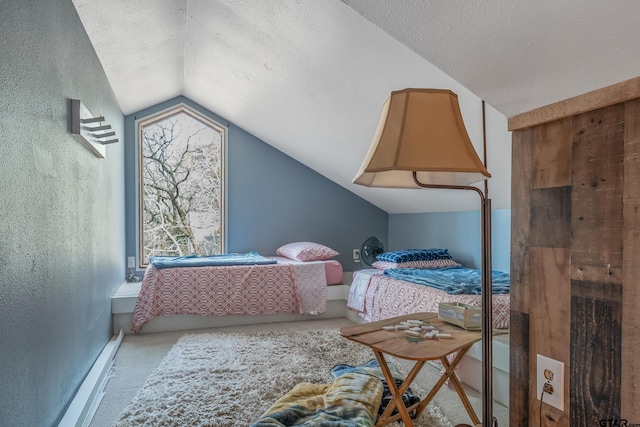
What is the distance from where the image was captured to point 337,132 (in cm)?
333

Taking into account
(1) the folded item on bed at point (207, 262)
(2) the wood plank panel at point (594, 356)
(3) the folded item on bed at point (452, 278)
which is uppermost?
(2) the wood plank panel at point (594, 356)

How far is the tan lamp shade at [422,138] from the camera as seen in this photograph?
0.94 m

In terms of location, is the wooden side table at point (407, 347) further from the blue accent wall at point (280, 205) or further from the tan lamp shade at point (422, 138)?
the blue accent wall at point (280, 205)

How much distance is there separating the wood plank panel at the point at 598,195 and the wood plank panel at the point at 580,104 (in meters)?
0.02

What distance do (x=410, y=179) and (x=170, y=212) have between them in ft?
12.0

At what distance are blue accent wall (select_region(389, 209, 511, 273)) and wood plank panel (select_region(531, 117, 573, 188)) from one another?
6.85 ft

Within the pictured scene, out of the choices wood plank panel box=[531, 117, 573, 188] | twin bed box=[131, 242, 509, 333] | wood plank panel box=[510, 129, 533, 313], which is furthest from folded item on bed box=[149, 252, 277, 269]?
wood plank panel box=[531, 117, 573, 188]

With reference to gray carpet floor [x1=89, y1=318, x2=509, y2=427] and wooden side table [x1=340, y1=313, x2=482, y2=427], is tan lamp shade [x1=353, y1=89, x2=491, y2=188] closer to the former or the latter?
wooden side table [x1=340, y1=313, x2=482, y2=427]

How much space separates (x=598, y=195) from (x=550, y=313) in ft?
0.90

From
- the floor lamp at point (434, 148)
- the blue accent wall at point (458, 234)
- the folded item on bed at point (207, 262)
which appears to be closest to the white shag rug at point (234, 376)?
the folded item on bed at point (207, 262)

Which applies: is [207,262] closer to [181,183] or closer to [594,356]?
[181,183]

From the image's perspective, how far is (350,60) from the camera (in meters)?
2.39

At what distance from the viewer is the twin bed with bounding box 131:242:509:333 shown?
10.5ft

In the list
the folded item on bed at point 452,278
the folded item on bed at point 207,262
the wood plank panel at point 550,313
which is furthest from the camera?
the folded item on bed at point 207,262
